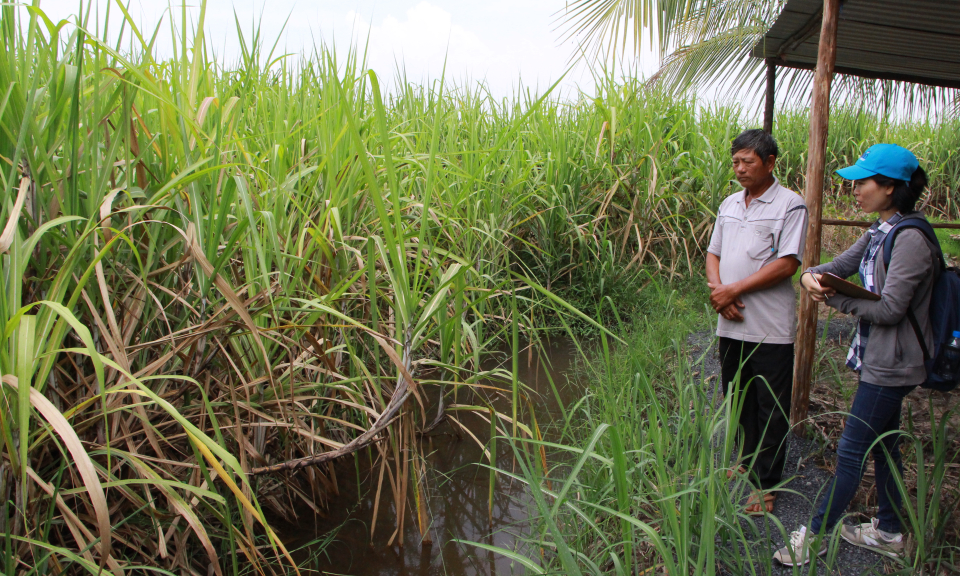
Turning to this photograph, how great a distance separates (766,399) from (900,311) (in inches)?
25.6

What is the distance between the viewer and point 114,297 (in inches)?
65.1

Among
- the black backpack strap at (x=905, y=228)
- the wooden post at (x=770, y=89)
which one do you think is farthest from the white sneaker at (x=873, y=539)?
the wooden post at (x=770, y=89)

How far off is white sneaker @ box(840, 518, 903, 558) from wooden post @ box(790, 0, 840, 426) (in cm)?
79

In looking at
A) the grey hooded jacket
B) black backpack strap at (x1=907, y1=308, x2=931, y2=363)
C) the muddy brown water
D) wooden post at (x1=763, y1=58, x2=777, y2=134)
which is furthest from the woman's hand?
wooden post at (x1=763, y1=58, x2=777, y2=134)

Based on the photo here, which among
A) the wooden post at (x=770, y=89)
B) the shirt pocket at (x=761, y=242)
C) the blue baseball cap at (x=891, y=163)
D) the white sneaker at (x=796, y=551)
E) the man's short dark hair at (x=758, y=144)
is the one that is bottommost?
the white sneaker at (x=796, y=551)

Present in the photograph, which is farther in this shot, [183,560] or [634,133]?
[634,133]

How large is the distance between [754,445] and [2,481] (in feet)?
8.36

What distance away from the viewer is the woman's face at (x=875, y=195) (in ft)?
6.41

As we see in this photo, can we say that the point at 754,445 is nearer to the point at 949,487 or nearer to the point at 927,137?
Result: the point at 949,487

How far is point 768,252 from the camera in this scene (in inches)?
91.4

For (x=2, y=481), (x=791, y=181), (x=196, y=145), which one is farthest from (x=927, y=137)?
(x=2, y=481)

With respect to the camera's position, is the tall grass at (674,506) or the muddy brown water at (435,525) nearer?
the tall grass at (674,506)

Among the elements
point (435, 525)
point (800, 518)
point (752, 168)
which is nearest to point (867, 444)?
point (800, 518)

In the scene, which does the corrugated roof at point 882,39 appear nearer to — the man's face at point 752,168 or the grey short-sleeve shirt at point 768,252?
the man's face at point 752,168
